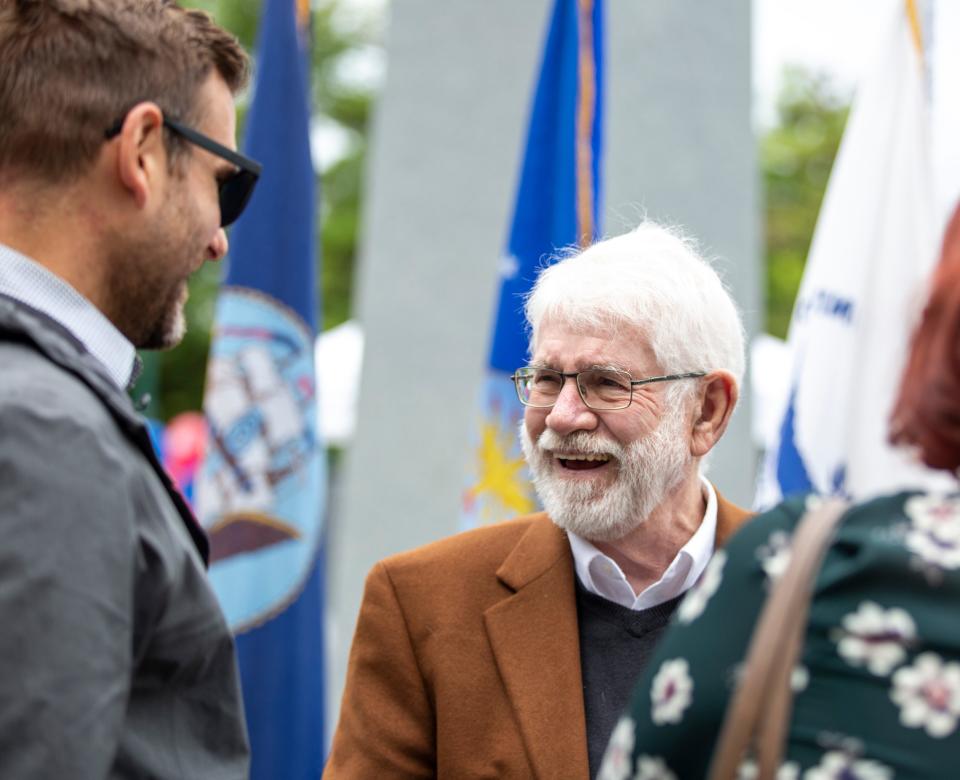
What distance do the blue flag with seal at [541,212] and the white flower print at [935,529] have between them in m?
2.99

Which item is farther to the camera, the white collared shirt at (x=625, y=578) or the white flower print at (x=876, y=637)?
the white collared shirt at (x=625, y=578)

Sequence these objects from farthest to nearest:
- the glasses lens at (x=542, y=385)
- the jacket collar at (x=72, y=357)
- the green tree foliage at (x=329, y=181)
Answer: the green tree foliage at (x=329, y=181) < the glasses lens at (x=542, y=385) < the jacket collar at (x=72, y=357)

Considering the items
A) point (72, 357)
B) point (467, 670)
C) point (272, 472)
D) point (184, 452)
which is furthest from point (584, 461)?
point (184, 452)

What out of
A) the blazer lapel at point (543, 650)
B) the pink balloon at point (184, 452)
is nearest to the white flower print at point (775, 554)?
the blazer lapel at point (543, 650)

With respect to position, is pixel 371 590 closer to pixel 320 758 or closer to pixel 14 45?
pixel 14 45

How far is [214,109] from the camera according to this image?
79.0 inches

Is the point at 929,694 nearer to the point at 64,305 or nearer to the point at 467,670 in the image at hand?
the point at 64,305

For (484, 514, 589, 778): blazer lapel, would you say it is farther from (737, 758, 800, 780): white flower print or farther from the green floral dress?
(737, 758, 800, 780): white flower print

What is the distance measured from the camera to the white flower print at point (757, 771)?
4.06 ft

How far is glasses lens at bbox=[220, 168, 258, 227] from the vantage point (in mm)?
2074

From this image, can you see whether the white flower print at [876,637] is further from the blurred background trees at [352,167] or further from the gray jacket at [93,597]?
the blurred background trees at [352,167]

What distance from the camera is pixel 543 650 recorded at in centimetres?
262

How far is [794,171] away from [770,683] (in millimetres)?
26255

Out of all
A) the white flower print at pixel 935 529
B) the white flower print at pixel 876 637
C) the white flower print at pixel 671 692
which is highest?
the white flower print at pixel 935 529
